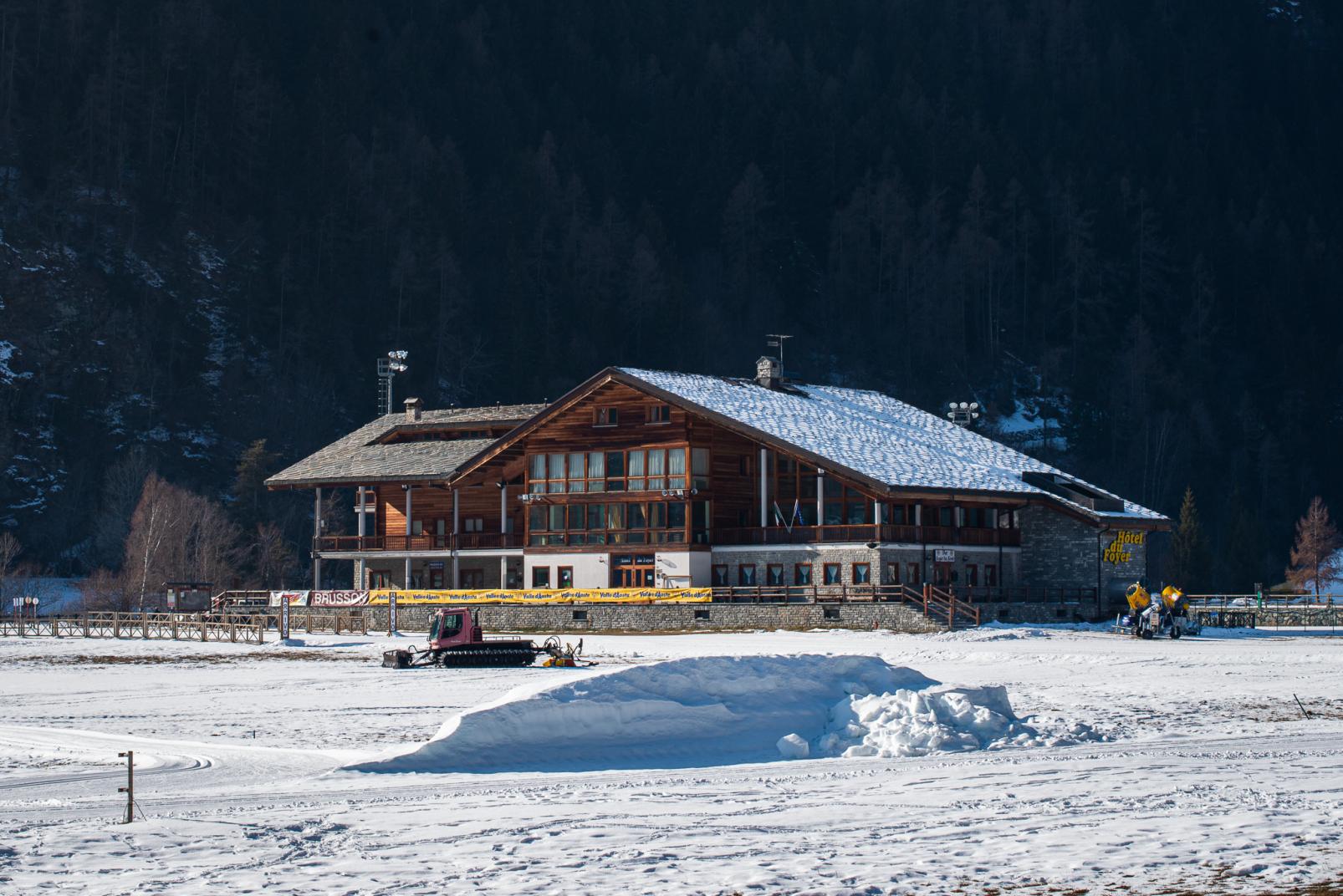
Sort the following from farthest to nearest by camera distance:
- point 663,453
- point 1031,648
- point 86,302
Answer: point 86,302 → point 663,453 → point 1031,648

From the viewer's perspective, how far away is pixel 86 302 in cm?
12838

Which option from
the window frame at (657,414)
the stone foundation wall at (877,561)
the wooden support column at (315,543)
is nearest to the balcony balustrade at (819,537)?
the stone foundation wall at (877,561)

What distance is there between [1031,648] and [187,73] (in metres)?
128

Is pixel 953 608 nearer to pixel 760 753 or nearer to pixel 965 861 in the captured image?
pixel 760 753

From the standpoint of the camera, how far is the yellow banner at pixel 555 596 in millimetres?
58719

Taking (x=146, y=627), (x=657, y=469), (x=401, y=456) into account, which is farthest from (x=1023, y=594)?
(x=146, y=627)

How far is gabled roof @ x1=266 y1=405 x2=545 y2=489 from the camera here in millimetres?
72625

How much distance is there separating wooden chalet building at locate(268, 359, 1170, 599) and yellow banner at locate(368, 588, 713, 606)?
266 centimetres

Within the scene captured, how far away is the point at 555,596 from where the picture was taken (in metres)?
61.1

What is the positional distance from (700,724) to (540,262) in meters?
143

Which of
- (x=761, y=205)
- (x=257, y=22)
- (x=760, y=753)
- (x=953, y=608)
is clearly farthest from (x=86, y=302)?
(x=760, y=753)

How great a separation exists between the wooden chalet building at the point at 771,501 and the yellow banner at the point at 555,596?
266 centimetres

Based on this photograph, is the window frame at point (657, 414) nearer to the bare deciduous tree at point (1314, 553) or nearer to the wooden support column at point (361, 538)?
the wooden support column at point (361, 538)

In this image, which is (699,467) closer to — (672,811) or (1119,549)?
(1119,549)
